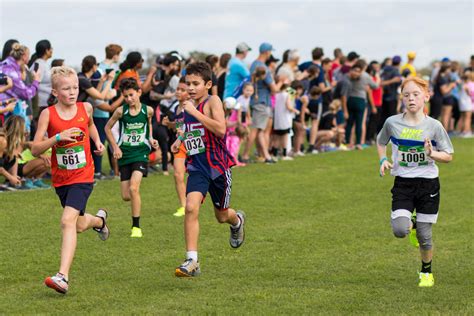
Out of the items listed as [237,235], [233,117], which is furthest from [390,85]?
[237,235]

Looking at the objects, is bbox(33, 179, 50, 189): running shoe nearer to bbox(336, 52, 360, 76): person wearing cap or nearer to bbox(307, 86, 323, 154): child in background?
bbox(307, 86, 323, 154): child in background

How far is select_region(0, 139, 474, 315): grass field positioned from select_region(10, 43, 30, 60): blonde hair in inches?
84.8

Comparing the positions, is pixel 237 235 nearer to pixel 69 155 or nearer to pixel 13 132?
pixel 69 155

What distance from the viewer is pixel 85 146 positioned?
839 centimetres

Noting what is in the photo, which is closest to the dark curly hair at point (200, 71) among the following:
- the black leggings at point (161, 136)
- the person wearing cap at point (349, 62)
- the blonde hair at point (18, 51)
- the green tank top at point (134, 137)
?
the green tank top at point (134, 137)

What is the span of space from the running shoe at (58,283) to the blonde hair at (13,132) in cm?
699

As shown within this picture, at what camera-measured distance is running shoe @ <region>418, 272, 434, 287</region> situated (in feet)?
27.4

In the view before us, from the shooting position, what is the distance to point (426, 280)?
8375 mm

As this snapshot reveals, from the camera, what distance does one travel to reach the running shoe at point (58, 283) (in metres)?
7.64

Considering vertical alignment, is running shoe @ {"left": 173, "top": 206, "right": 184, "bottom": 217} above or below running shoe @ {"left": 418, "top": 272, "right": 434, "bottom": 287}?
below

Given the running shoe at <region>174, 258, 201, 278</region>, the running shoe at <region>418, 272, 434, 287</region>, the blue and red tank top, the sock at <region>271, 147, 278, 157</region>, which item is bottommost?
the sock at <region>271, 147, 278, 157</region>

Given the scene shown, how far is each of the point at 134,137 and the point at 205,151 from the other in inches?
116

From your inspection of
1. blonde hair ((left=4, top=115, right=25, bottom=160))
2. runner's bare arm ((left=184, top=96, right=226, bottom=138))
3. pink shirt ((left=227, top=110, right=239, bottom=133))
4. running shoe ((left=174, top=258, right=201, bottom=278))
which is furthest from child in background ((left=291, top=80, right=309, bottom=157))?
running shoe ((left=174, top=258, right=201, bottom=278))

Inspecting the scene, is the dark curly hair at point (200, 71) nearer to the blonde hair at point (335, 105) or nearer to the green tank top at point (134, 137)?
the green tank top at point (134, 137)
